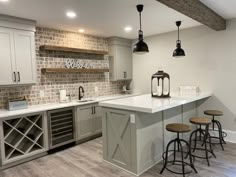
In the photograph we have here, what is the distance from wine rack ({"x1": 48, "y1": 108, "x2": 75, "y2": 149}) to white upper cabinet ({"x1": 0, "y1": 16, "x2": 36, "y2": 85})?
806 mm

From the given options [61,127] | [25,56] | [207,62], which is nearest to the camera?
[25,56]

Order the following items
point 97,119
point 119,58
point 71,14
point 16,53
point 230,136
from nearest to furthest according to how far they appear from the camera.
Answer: point 71,14, point 16,53, point 230,136, point 97,119, point 119,58

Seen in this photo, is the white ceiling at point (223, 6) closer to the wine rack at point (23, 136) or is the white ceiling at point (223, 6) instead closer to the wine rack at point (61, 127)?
the wine rack at point (61, 127)

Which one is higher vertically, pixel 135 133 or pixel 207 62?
pixel 207 62

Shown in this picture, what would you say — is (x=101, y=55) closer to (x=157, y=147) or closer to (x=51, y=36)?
(x=51, y=36)

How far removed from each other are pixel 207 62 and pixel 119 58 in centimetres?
234

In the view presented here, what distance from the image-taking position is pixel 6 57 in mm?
3170

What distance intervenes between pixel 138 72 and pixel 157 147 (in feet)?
9.65

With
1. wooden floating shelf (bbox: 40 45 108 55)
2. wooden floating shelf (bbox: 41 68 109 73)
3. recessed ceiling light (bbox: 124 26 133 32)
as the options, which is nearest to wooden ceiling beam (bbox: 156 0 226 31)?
recessed ceiling light (bbox: 124 26 133 32)

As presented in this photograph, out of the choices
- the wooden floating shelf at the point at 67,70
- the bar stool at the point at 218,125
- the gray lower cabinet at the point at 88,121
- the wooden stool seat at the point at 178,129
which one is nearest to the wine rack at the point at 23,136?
the gray lower cabinet at the point at 88,121

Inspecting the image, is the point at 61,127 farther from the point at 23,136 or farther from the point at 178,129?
the point at 178,129

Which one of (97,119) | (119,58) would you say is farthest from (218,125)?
(119,58)

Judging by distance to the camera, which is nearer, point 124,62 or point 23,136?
point 23,136

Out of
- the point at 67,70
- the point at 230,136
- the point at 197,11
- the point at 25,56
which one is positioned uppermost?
the point at 197,11
